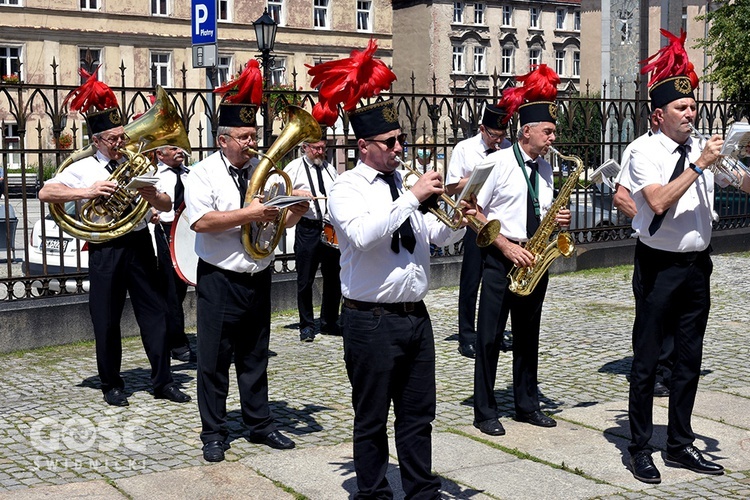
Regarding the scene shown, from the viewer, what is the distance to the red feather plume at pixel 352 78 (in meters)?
5.23

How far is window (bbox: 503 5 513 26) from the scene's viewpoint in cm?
6406

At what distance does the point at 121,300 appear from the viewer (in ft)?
26.3

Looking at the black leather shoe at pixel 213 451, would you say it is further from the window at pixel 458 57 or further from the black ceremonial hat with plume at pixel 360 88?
the window at pixel 458 57

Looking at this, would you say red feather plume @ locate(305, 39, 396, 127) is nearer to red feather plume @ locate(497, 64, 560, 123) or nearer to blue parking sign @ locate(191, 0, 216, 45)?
red feather plume @ locate(497, 64, 560, 123)

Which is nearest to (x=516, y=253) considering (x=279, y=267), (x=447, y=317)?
(x=447, y=317)

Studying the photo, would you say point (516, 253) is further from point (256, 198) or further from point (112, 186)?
point (112, 186)

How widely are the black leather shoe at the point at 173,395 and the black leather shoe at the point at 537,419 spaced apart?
7.84ft

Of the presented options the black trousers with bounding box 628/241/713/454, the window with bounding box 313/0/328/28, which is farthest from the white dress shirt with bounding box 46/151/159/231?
the window with bounding box 313/0/328/28

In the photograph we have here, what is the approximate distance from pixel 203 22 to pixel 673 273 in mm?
8329

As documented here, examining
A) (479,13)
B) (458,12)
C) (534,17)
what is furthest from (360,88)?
(534,17)

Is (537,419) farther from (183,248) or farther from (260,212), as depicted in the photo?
(183,248)

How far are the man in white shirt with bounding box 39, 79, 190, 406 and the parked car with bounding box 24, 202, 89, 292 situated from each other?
2.22 meters

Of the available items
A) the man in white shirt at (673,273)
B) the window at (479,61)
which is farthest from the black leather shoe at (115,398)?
the window at (479,61)

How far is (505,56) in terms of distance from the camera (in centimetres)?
6431
